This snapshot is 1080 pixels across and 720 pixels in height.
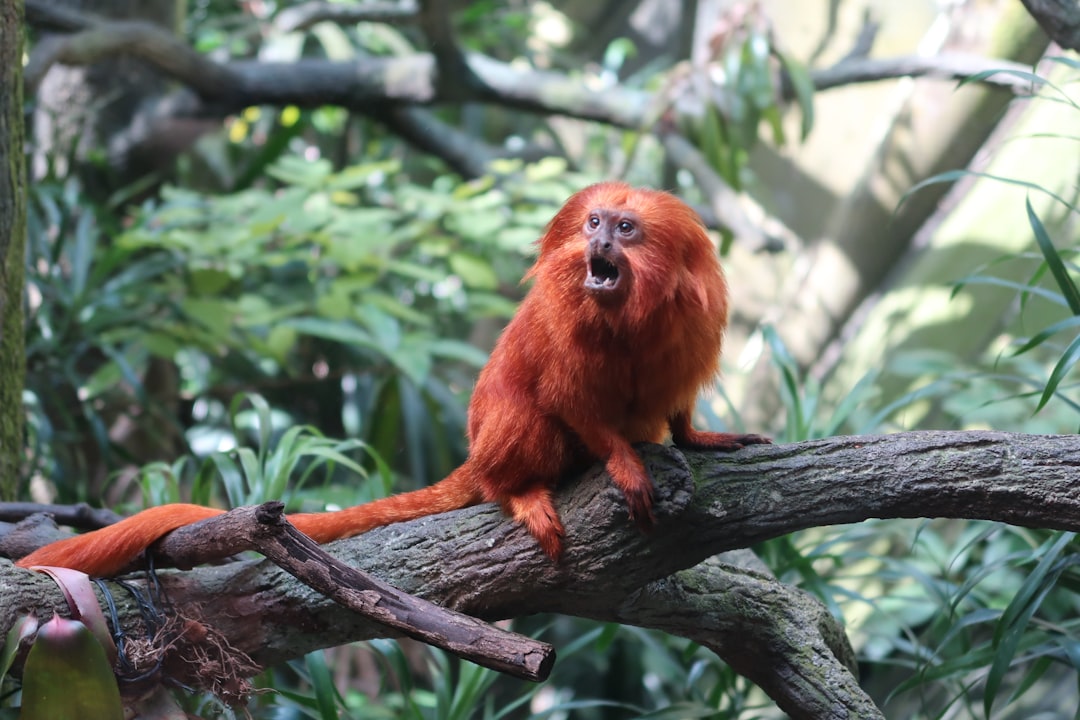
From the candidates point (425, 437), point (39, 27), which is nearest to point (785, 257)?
point (425, 437)

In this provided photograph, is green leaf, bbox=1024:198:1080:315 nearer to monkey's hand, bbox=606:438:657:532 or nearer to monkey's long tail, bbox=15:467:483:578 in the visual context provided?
monkey's hand, bbox=606:438:657:532

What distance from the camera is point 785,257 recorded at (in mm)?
5188

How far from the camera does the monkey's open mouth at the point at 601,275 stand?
5.83 ft

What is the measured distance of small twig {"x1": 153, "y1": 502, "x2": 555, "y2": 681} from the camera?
4.70 ft

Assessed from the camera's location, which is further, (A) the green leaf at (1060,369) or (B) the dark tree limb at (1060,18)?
(B) the dark tree limb at (1060,18)

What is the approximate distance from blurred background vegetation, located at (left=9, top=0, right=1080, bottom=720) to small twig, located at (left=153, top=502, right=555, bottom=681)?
97cm

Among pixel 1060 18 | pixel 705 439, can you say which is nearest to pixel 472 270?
pixel 705 439

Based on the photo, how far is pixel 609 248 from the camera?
177 cm

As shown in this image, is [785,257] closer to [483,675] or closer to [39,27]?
[483,675]

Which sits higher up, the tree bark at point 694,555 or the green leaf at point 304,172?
the green leaf at point 304,172

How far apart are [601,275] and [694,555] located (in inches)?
22.5

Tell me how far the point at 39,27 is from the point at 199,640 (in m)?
3.26

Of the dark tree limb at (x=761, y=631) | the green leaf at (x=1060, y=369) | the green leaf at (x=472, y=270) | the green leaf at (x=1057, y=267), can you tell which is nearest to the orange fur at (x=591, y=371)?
the dark tree limb at (x=761, y=631)

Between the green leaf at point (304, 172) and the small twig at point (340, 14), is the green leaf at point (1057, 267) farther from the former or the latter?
the small twig at point (340, 14)
